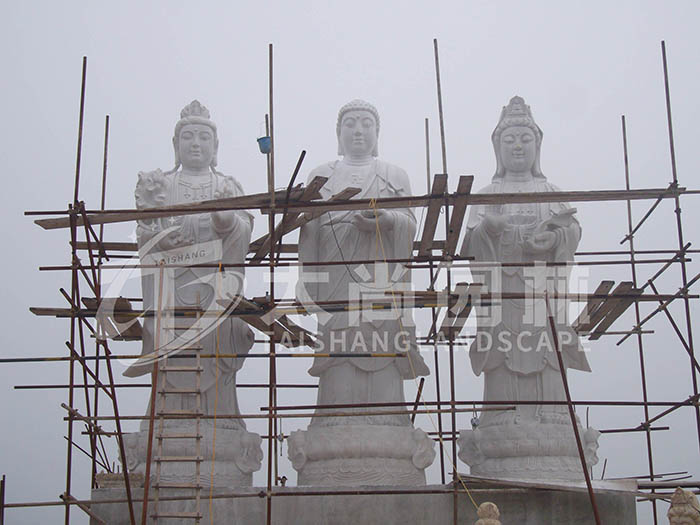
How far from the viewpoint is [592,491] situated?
27.4 ft

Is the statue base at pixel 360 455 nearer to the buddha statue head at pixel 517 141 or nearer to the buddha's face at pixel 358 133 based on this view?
the buddha's face at pixel 358 133

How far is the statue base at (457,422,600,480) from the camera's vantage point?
10391 millimetres

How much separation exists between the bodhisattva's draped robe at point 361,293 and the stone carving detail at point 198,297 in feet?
2.66

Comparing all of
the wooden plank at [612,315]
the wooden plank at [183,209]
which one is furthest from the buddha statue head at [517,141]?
the wooden plank at [183,209]

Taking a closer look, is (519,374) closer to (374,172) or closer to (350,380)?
(350,380)

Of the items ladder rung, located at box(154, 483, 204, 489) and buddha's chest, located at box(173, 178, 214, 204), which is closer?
ladder rung, located at box(154, 483, 204, 489)

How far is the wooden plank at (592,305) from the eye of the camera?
33.9 ft

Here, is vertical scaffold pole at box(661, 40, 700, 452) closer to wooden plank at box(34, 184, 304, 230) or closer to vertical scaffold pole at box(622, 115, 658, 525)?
vertical scaffold pole at box(622, 115, 658, 525)

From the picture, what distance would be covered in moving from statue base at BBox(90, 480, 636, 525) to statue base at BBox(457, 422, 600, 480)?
82 centimetres

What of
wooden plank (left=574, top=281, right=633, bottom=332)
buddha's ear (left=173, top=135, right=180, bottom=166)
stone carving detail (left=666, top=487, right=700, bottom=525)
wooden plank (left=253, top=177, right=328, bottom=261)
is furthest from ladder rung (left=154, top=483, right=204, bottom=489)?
wooden plank (left=574, top=281, right=633, bottom=332)

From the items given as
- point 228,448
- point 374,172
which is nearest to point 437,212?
point 374,172

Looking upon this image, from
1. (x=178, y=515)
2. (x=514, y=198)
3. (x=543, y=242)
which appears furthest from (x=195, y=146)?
(x=178, y=515)

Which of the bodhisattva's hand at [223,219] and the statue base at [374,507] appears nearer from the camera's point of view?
the statue base at [374,507]

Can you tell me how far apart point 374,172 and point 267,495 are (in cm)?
397
